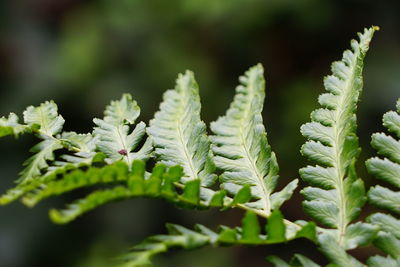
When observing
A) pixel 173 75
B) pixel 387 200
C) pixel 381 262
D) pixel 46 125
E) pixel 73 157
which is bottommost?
pixel 381 262

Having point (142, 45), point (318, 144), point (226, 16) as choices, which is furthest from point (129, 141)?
point (142, 45)

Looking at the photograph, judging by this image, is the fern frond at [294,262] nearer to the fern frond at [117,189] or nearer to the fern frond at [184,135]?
the fern frond at [117,189]

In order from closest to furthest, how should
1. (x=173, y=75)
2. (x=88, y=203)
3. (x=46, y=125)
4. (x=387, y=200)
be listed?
(x=88, y=203)
(x=387, y=200)
(x=46, y=125)
(x=173, y=75)

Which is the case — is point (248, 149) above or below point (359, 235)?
above

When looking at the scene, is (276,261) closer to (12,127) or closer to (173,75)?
(12,127)

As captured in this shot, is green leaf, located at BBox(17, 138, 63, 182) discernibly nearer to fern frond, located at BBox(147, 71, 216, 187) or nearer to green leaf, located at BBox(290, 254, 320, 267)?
fern frond, located at BBox(147, 71, 216, 187)

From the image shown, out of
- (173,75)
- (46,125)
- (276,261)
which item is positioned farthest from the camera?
(173,75)

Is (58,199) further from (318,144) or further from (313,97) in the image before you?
(318,144)

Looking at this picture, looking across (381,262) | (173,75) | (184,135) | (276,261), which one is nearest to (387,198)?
(381,262)
